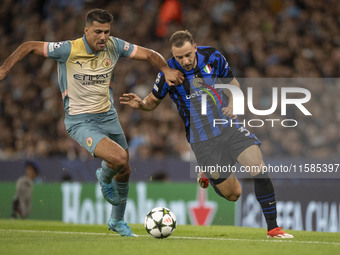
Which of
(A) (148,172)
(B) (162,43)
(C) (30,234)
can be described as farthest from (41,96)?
(C) (30,234)

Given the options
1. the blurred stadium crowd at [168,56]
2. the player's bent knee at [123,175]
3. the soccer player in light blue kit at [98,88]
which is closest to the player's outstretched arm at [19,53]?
the soccer player in light blue kit at [98,88]

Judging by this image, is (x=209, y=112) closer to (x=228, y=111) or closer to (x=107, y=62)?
(x=228, y=111)

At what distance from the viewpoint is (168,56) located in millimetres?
16781

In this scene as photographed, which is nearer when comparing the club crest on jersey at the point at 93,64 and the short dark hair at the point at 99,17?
the short dark hair at the point at 99,17

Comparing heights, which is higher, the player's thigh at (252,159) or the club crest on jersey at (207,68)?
the club crest on jersey at (207,68)

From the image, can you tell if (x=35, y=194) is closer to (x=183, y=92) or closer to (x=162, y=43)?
(x=162, y=43)

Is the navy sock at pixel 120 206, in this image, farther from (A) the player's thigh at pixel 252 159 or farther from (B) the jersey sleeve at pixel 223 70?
(B) the jersey sleeve at pixel 223 70

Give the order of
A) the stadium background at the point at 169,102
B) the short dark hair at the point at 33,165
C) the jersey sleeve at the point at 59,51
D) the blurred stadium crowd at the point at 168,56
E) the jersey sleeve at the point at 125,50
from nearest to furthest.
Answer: the jersey sleeve at the point at 59,51, the jersey sleeve at the point at 125,50, the stadium background at the point at 169,102, the blurred stadium crowd at the point at 168,56, the short dark hair at the point at 33,165

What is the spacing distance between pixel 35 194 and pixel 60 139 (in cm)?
209

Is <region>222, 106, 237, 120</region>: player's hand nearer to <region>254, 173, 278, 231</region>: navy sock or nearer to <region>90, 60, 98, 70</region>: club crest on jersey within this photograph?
<region>254, 173, 278, 231</region>: navy sock

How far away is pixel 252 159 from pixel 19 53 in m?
2.93

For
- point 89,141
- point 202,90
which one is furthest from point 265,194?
point 89,141

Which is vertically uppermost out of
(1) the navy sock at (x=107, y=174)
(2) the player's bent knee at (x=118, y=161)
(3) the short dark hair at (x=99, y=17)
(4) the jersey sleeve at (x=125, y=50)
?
(3) the short dark hair at (x=99, y=17)

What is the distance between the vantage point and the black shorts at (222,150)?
8.39 meters
